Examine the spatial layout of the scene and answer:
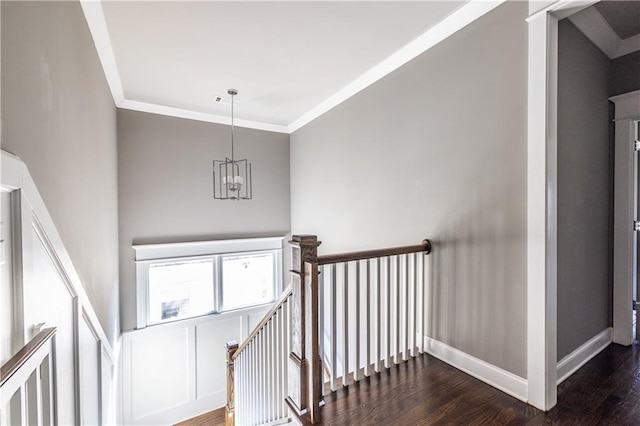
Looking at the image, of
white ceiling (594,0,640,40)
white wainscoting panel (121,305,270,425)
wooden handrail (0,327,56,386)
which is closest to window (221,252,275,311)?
white wainscoting panel (121,305,270,425)

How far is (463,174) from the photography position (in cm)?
220

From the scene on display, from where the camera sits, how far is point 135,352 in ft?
12.7

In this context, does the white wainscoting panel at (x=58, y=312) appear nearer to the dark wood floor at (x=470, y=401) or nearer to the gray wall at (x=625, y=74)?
the dark wood floor at (x=470, y=401)

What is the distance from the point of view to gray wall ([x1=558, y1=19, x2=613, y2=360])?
2.02 metres

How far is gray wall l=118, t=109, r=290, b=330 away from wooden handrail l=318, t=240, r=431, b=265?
3.06 meters

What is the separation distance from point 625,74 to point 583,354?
227 cm

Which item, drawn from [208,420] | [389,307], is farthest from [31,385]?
[208,420]

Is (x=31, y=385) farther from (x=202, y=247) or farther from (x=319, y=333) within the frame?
(x=202, y=247)

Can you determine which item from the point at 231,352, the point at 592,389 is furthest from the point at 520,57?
the point at 231,352

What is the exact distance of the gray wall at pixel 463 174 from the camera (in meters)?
1.89

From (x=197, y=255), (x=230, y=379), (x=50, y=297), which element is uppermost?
(x=50, y=297)

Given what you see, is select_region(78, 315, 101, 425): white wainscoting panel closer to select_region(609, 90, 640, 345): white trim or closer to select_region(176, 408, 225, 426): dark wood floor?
select_region(176, 408, 225, 426): dark wood floor

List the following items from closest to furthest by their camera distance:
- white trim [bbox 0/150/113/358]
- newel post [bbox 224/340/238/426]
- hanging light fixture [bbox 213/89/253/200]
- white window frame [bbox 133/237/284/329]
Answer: white trim [bbox 0/150/113/358], newel post [bbox 224/340/238/426], white window frame [bbox 133/237/284/329], hanging light fixture [bbox 213/89/253/200]

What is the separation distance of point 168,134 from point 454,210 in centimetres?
389
